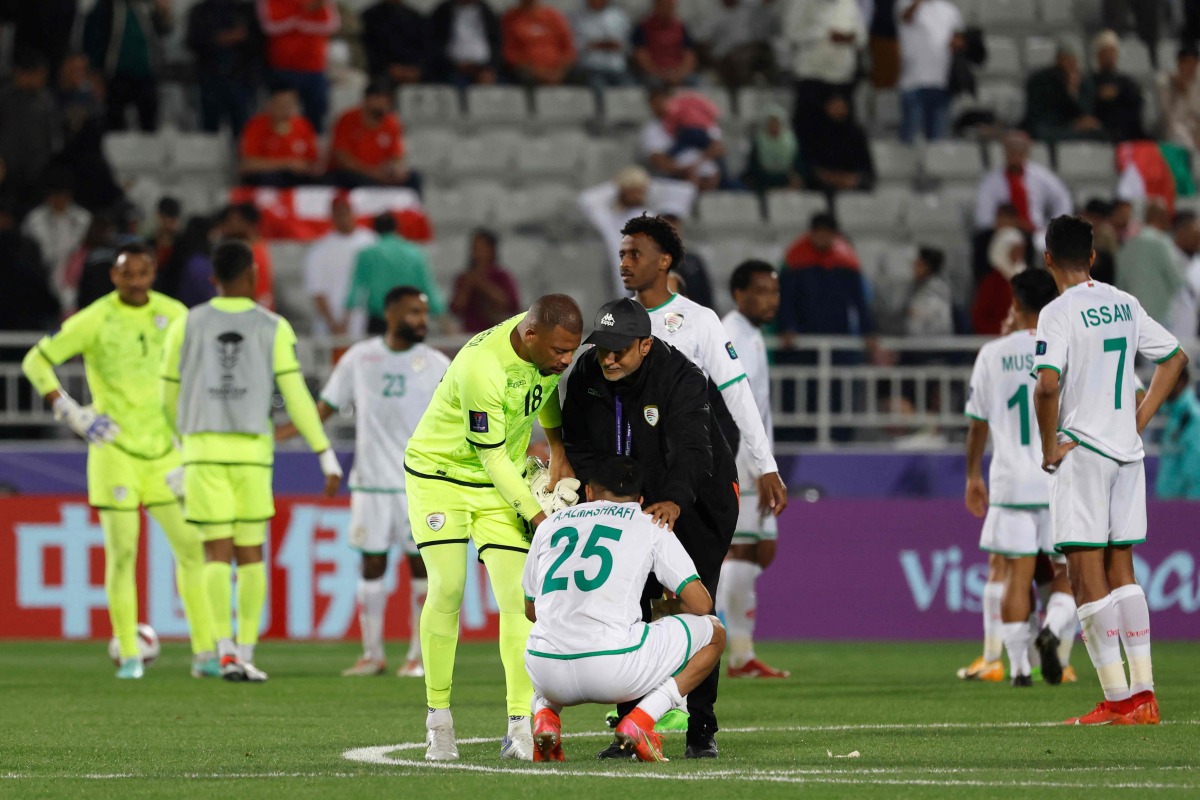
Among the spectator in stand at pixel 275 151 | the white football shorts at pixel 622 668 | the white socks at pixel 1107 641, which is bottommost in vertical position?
the white socks at pixel 1107 641

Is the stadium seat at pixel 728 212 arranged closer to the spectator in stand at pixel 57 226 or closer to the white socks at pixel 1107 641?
the spectator in stand at pixel 57 226

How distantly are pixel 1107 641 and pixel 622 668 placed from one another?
3.01 m

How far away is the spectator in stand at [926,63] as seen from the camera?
22516mm

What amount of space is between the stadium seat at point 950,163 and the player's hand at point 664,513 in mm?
15374

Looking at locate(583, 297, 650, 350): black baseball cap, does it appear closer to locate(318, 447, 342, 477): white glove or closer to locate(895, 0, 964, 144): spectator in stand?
locate(318, 447, 342, 477): white glove

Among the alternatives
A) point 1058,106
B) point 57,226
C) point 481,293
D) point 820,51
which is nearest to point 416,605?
point 481,293

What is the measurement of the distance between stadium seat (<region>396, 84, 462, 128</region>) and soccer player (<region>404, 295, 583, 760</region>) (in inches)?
552

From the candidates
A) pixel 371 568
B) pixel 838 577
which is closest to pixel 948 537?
pixel 838 577

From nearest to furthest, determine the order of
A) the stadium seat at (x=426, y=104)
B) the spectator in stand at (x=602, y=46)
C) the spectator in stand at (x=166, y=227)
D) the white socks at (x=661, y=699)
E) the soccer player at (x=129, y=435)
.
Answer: the white socks at (x=661, y=699) → the soccer player at (x=129, y=435) → the spectator in stand at (x=166, y=227) → the stadium seat at (x=426, y=104) → the spectator in stand at (x=602, y=46)

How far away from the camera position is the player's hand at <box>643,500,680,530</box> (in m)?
7.99

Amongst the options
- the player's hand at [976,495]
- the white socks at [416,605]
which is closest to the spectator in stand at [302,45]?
the white socks at [416,605]

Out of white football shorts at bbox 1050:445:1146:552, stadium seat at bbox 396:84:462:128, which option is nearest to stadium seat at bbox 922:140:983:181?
stadium seat at bbox 396:84:462:128

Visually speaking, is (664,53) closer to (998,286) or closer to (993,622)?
(998,286)

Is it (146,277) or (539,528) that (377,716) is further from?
(146,277)
